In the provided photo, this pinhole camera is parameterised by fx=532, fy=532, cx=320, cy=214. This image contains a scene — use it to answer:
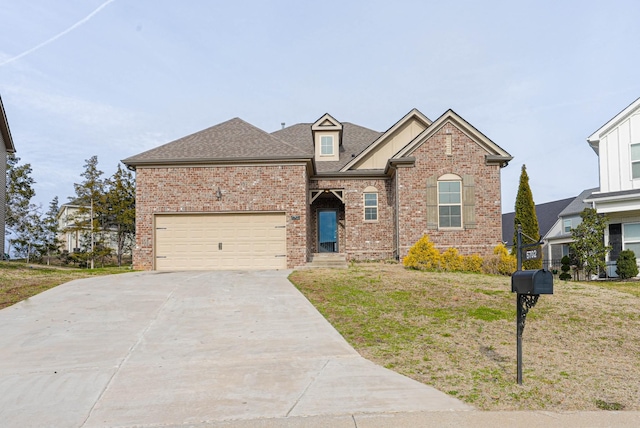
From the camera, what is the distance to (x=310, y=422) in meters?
4.94

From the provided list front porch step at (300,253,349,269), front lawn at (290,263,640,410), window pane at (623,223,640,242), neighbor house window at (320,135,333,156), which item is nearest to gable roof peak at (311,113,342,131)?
neighbor house window at (320,135,333,156)

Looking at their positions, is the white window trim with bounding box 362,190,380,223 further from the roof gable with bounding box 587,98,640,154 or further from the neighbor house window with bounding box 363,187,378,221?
the roof gable with bounding box 587,98,640,154

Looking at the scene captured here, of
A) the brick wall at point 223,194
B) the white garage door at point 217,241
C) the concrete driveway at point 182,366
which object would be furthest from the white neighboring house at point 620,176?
the concrete driveway at point 182,366

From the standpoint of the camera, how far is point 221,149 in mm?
20172

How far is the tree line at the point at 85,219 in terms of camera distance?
3241cm

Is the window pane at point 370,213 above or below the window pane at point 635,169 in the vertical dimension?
below

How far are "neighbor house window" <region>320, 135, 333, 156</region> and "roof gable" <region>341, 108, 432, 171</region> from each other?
2341 mm

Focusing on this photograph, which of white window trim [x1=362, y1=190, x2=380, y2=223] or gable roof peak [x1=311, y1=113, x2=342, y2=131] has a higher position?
gable roof peak [x1=311, y1=113, x2=342, y2=131]

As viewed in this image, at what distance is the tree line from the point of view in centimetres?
3241

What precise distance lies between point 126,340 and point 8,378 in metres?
2.02

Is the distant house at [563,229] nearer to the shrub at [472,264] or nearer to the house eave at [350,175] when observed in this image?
the house eave at [350,175]

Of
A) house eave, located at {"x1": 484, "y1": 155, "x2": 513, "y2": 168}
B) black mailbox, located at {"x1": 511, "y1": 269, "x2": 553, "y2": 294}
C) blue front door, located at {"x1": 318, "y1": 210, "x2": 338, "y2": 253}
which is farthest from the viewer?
blue front door, located at {"x1": 318, "y1": 210, "x2": 338, "y2": 253}

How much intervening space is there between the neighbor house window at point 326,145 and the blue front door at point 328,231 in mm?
3071

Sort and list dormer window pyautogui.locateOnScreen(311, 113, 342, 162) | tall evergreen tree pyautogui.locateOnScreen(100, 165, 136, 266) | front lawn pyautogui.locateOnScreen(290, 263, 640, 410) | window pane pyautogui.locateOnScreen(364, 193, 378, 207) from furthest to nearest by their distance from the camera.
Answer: tall evergreen tree pyautogui.locateOnScreen(100, 165, 136, 266) → dormer window pyautogui.locateOnScreen(311, 113, 342, 162) → window pane pyautogui.locateOnScreen(364, 193, 378, 207) → front lawn pyautogui.locateOnScreen(290, 263, 640, 410)
